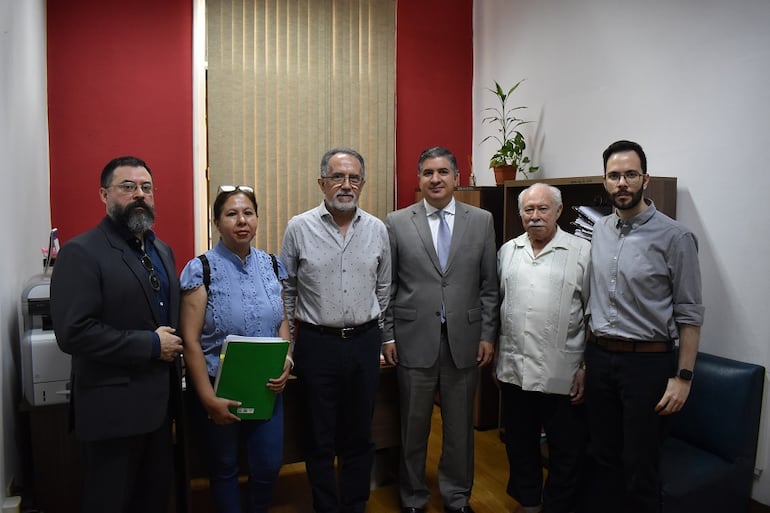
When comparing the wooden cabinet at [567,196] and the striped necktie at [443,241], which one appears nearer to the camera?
the striped necktie at [443,241]

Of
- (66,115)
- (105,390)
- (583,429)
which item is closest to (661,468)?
(583,429)

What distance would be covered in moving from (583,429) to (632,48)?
2.15 m

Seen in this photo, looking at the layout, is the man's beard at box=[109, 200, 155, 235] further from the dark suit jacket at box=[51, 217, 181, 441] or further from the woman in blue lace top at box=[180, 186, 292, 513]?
the woman in blue lace top at box=[180, 186, 292, 513]

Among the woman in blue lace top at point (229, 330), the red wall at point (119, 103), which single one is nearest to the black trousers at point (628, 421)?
the woman in blue lace top at point (229, 330)

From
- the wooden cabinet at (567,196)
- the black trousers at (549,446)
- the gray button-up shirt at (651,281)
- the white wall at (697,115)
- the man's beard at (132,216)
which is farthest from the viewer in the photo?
the wooden cabinet at (567,196)

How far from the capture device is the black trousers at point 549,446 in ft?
8.02

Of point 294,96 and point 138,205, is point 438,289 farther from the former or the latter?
point 294,96

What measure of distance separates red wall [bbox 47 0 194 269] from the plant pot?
2.18m

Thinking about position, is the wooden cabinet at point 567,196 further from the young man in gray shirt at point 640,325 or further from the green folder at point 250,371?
the green folder at point 250,371

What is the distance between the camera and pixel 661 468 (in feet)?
7.76

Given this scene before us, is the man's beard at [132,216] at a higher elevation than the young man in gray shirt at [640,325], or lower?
higher

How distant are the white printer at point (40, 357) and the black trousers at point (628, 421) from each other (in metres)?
2.18

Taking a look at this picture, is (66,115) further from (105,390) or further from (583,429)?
(583,429)

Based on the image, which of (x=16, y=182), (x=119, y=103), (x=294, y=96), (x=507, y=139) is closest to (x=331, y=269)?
(x=16, y=182)
